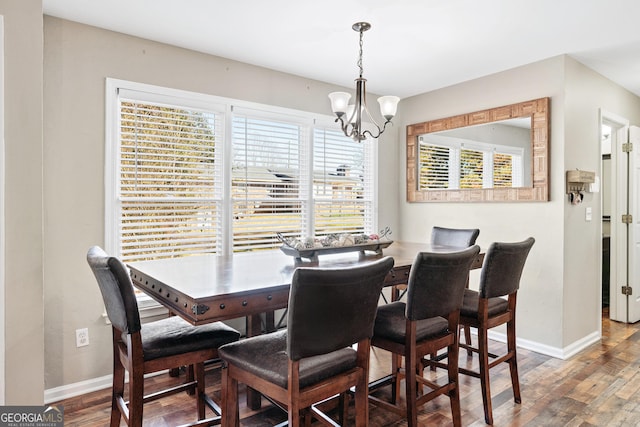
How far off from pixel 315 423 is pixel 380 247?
1147mm

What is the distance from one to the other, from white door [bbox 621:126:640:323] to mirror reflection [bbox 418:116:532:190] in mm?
1577

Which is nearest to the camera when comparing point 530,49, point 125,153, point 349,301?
point 349,301

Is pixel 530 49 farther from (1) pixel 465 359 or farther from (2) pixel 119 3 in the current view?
(2) pixel 119 3

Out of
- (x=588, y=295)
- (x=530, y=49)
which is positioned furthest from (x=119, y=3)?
(x=588, y=295)

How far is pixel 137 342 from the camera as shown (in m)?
1.74

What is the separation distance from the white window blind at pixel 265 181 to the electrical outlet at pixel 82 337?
1229 millimetres

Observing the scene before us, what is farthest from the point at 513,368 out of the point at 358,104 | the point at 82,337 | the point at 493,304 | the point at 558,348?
the point at 82,337

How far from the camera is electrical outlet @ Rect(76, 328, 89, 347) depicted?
107 inches

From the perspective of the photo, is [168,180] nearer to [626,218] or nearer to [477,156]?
[477,156]

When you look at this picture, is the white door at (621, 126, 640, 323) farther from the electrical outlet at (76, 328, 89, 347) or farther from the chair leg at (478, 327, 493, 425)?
the electrical outlet at (76, 328, 89, 347)

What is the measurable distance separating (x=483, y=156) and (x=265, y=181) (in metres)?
2.12

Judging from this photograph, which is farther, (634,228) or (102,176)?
(634,228)

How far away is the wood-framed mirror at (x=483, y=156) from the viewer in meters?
3.48

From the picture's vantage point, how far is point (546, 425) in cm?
230
